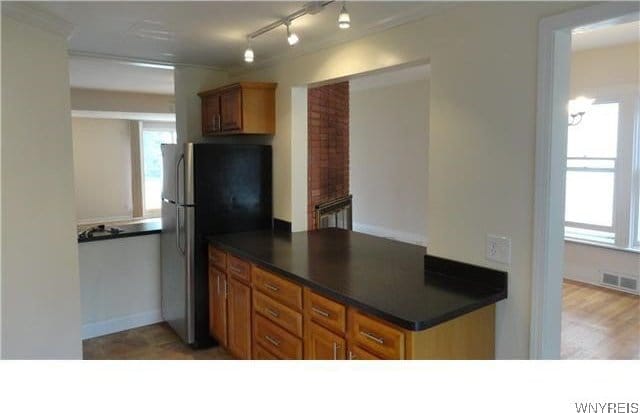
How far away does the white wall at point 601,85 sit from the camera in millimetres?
4602

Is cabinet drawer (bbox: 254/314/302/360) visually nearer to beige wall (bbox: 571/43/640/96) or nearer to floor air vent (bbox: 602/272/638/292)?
floor air vent (bbox: 602/272/638/292)

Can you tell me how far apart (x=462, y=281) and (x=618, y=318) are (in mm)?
2610

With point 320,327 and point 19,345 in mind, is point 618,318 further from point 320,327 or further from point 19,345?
point 19,345

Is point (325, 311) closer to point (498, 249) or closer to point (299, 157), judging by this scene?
point (498, 249)

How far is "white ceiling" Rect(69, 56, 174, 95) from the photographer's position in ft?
14.6

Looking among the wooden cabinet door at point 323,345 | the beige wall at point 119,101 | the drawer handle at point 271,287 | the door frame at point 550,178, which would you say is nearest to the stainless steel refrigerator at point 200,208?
the drawer handle at point 271,287

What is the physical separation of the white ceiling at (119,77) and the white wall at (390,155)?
2.84 m

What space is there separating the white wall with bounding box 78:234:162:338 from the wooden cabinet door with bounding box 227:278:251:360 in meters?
1.15

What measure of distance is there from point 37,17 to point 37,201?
99 centimetres

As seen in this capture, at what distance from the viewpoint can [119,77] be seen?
520 cm

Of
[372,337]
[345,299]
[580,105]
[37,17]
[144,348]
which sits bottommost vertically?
[144,348]

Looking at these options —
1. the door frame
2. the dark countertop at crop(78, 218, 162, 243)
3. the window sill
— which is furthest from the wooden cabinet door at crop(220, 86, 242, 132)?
the window sill

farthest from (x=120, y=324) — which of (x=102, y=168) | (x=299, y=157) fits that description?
(x=102, y=168)

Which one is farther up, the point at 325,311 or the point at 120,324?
the point at 325,311
